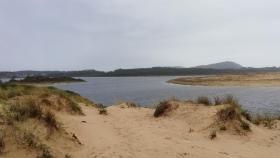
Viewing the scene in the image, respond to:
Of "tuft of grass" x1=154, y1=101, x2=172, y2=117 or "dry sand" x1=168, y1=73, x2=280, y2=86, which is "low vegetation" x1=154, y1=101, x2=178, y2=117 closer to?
"tuft of grass" x1=154, y1=101, x2=172, y2=117

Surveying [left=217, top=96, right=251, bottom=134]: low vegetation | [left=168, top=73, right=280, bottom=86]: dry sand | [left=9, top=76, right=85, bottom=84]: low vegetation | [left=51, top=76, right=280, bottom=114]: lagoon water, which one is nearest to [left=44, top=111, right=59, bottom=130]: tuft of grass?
[left=217, top=96, right=251, bottom=134]: low vegetation

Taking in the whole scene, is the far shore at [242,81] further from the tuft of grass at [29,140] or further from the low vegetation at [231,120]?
the tuft of grass at [29,140]

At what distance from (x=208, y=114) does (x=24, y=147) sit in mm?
6741

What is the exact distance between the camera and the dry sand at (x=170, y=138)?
9.05m

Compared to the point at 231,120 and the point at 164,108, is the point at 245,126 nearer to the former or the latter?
the point at 231,120

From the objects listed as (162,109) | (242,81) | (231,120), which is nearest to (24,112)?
(162,109)

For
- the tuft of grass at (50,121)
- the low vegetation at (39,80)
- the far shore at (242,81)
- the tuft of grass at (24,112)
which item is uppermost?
the tuft of grass at (24,112)

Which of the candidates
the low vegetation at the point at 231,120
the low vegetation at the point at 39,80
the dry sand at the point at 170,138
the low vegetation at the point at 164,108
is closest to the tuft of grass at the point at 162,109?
the low vegetation at the point at 164,108

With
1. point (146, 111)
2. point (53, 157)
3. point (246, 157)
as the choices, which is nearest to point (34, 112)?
point (53, 157)

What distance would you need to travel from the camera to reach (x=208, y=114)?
12906 mm

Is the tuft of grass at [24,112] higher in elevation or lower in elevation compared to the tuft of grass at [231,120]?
higher

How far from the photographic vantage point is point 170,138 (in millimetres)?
10695

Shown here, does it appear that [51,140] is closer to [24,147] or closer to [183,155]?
[24,147]

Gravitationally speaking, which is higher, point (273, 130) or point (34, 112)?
point (34, 112)
